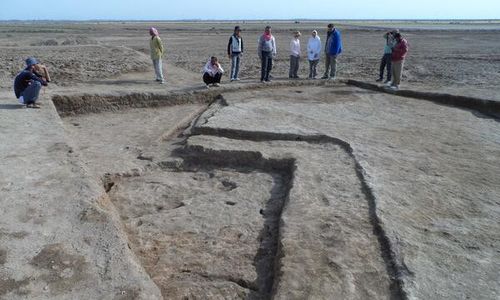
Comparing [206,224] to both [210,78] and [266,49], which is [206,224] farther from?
[266,49]

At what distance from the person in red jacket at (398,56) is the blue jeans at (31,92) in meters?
7.24

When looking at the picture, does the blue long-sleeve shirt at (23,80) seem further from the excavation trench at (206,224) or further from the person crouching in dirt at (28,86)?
the excavation trench at (206,224)

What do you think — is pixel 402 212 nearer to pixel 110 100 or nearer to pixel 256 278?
pixel 256 278

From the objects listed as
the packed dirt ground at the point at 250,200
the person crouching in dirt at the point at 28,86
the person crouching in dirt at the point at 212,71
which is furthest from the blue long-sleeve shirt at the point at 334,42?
the person crouching in dirt at the point at 28,86

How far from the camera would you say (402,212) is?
13.8 ft

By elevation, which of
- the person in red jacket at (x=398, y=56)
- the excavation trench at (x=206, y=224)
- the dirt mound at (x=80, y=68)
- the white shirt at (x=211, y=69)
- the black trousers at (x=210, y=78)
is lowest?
the excavation trench at (x=206, y=224)

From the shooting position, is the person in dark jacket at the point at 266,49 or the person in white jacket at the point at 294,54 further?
the person in white jacket at the point at 294,54

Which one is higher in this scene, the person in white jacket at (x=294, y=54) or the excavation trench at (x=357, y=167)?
the person in white jacket at (x=294, y=54)

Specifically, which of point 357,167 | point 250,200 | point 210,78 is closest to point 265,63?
point 210,78

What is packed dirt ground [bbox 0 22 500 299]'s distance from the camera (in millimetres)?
3180

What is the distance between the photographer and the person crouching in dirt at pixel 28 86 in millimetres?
7672

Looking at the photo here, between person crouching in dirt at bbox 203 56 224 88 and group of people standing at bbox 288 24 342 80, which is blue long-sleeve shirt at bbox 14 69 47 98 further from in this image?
group of people standing at bbox 288 24 342 80

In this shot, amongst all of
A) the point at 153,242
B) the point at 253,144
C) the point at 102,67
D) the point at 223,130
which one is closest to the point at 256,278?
the point at 153,242

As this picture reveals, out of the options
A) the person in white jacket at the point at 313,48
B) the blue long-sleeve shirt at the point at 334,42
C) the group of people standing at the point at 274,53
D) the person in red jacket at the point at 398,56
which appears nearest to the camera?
the person in red jacket at the point at 398,56
